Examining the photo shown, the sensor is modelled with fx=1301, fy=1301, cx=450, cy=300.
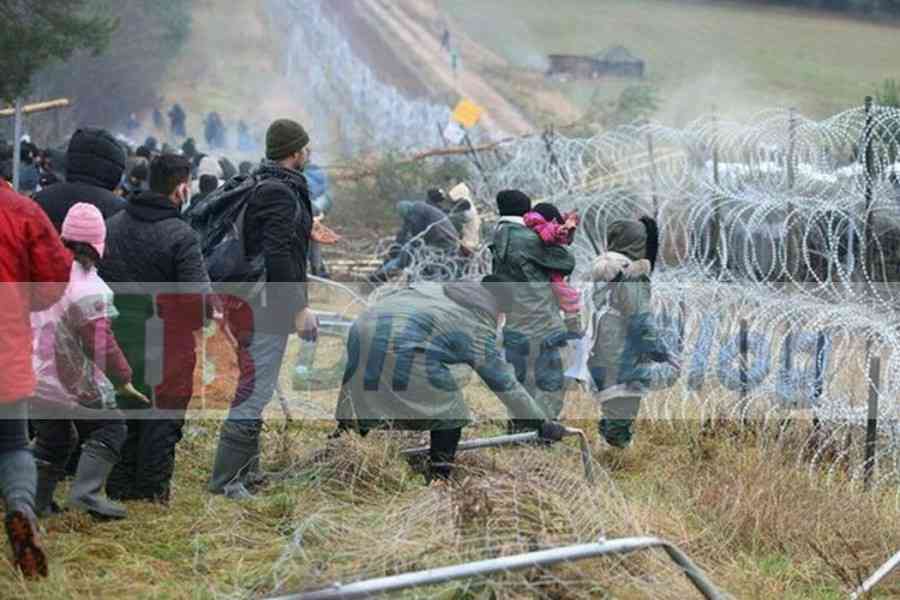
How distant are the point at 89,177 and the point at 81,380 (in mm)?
1419

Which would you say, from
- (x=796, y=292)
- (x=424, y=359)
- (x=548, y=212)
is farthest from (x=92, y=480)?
(x=796, y=292)

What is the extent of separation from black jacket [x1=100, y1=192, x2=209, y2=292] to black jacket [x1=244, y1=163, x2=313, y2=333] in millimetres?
278

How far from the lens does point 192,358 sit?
575 centimetres

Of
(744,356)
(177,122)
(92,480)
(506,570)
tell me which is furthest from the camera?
(177,122)

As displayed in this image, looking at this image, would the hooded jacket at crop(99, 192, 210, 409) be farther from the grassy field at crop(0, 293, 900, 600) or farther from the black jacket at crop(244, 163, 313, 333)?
the grassy field at crop(0, 293, 900, 600)

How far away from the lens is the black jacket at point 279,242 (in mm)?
5625

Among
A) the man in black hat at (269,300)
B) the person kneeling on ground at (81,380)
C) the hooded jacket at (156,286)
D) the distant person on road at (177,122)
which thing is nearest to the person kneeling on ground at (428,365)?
the man in black hat at (269,300)

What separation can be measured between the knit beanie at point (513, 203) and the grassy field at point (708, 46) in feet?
79.2

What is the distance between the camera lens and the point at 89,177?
618 cm

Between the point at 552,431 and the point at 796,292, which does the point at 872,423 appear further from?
the point at 796,292

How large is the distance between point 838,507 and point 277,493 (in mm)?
2419

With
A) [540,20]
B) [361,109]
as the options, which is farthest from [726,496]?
[540,20]

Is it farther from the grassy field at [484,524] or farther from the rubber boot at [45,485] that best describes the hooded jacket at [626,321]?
the rubber boot at [45,485]

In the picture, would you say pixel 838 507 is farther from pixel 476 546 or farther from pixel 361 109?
pixel 361 109
